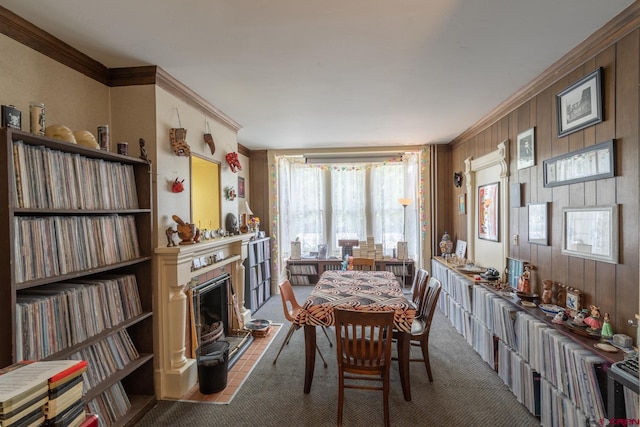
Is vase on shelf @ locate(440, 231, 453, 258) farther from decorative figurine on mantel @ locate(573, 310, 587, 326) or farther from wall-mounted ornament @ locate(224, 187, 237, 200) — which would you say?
wall-mounted ornament @ locate(224, 187, 237, 200)

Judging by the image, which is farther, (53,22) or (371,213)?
(371,213)

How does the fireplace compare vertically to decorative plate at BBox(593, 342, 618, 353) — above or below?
below

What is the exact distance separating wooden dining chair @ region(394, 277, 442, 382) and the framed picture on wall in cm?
121

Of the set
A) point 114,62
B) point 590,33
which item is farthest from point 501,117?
point 114,62

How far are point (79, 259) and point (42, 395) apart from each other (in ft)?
3.05

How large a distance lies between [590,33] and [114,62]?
3.30 m

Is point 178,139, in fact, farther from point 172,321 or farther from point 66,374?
point 66,374

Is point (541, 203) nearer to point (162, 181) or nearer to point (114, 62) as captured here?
point (162, 181)

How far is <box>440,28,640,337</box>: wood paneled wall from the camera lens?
5.48ft

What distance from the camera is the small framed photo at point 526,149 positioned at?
8.64 feet

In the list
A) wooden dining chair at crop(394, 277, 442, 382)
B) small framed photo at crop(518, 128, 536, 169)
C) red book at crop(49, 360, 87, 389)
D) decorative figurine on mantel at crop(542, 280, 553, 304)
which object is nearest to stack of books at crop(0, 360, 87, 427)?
red book at crop(49, 360, 87, 389)

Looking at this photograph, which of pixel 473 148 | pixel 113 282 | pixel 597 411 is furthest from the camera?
pixel 473 148

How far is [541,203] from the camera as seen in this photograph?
2.51 m

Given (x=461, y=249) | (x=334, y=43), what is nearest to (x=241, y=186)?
(x=334, y=43)
